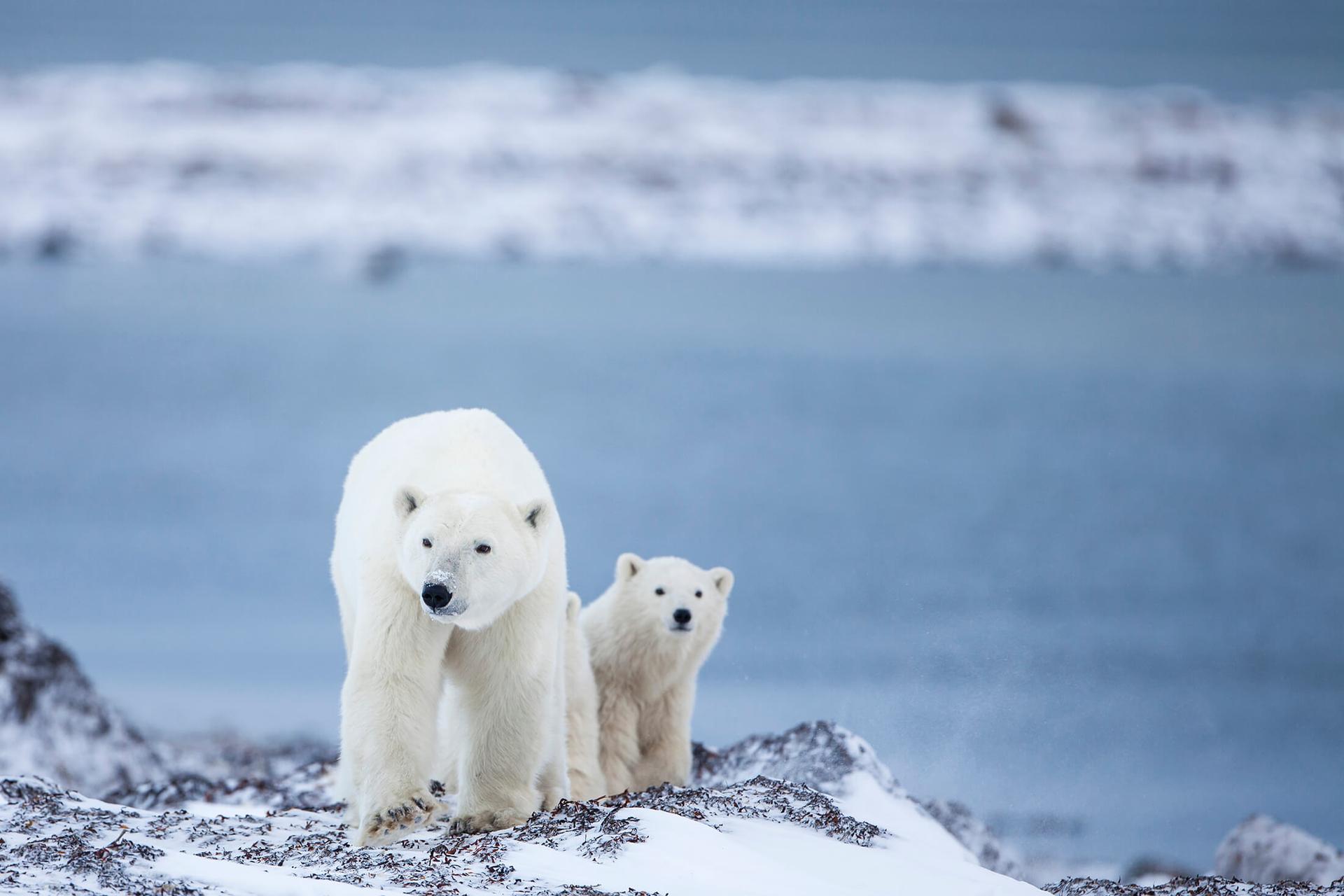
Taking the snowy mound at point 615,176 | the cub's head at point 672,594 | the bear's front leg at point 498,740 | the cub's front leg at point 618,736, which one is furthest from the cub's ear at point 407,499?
the snowy mound at point 615,176

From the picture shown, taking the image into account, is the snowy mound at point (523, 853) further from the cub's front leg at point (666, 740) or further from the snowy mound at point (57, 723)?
the snowy mound at point (57, 723)

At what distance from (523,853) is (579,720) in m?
1.80

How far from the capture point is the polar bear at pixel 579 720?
227 inches

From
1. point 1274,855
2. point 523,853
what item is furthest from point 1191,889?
point 523,853

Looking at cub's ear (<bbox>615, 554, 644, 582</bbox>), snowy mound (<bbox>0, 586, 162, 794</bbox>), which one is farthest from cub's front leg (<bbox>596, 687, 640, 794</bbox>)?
snowy mound (<bbox>0, 586, 162, 794</bbox>)

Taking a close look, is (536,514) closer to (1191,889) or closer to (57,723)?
(1191,889)

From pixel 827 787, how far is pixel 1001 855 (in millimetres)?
861

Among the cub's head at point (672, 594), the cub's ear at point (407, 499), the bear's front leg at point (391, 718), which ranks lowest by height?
the bear's front leg at point (391, 718)

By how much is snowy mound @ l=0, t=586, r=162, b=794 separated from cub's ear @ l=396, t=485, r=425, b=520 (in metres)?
3.10

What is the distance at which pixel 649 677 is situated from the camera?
6.23 m

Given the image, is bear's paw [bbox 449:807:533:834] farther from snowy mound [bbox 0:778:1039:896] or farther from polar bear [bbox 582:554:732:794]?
polar bear [bbox 582:554:732:794]

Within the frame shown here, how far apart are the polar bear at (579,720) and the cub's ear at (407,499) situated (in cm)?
140

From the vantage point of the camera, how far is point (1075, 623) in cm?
1241

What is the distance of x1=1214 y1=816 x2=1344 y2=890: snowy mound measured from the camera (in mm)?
5719
